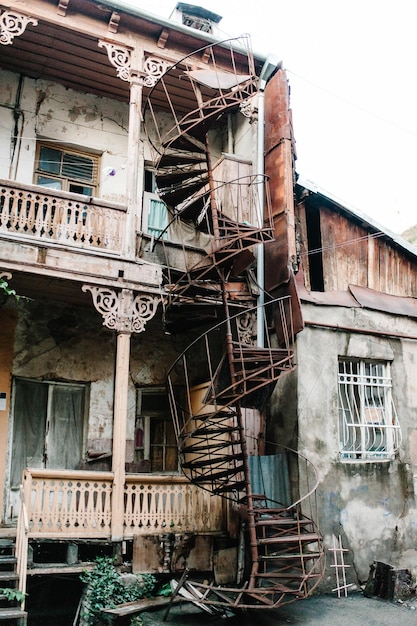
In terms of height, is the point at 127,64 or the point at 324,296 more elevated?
the point at 127,64

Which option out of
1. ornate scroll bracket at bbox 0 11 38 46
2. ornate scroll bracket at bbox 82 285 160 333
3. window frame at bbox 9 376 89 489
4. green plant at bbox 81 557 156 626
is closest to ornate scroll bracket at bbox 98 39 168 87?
ornate scroll bracket at bbox 0 11 38 46

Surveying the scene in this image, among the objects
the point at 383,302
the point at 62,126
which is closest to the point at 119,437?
the point at 383,302

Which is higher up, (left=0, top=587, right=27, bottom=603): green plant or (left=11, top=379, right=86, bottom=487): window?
(left=11, top=379, right=86, bottom=487): window

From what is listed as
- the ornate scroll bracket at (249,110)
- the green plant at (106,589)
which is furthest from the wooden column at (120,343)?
the ornate scroll bracket at (249,110)

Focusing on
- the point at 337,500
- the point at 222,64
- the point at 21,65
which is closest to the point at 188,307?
the point at 337,500

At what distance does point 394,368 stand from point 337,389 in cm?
139

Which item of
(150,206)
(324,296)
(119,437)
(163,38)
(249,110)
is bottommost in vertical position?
(119,437)

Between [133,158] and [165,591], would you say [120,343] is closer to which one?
[133,158]

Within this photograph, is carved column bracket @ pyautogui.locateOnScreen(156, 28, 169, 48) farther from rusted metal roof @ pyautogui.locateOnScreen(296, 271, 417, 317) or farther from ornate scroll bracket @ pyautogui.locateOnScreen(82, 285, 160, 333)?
rusted metal roof @ pyautogui.locateOnScreen(296, 271, 417, 317)

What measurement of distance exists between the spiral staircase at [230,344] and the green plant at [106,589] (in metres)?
0.84

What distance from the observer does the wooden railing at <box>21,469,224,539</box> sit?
26.4ft

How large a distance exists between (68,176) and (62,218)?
8.21 feet

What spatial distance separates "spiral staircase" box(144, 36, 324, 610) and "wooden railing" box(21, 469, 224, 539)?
0.48 m

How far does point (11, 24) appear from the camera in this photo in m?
9.30
